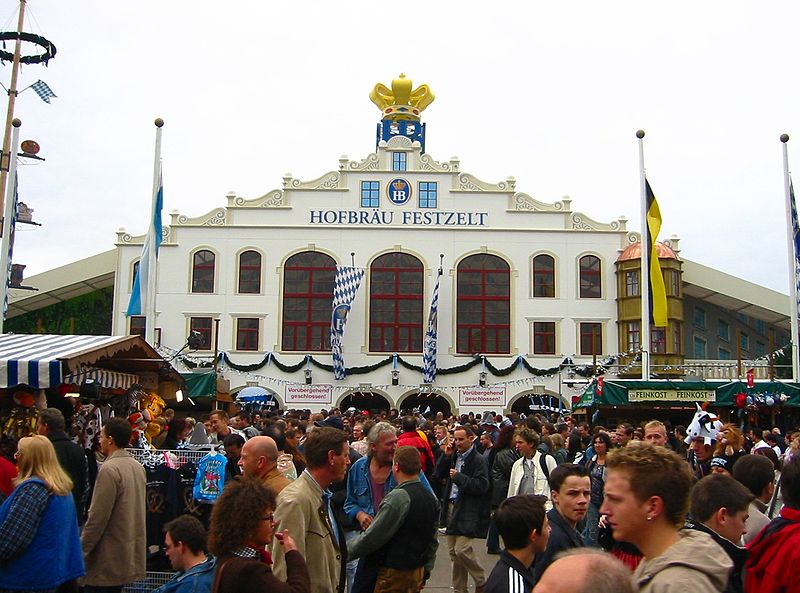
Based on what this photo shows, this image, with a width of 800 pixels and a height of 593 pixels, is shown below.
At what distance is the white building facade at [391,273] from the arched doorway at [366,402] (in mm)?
75

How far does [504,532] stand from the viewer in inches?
170

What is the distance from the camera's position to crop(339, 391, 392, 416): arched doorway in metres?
39.9

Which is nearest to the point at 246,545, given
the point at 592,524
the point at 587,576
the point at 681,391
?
the point at 587,576

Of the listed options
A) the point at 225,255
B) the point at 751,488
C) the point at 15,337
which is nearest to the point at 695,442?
the point at 751,488

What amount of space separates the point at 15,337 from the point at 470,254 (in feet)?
96.4

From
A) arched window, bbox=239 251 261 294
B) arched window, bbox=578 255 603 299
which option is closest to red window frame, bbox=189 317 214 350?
arched window, bbox=239 251 261 294

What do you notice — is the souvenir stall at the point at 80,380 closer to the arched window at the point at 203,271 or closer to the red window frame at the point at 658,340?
the arched window at the point at 203,271

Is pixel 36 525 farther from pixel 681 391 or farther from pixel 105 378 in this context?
pixel 681 391

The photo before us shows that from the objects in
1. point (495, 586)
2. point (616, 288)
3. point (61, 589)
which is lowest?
point (61, 589)

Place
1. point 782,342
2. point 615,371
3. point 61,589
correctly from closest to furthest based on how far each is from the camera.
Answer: point 61,589 < point 615,371 < point 782,342

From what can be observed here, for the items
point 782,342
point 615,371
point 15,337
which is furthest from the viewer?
point 782,342

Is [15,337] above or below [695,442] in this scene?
above

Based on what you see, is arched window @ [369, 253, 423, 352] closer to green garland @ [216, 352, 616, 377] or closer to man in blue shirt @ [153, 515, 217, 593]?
green garland @ [216, 352, 616, 377]

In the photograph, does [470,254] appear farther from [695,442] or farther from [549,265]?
[695,442]
